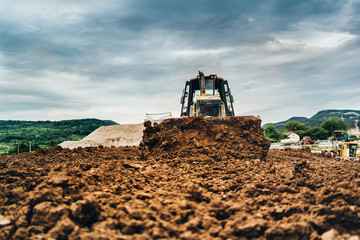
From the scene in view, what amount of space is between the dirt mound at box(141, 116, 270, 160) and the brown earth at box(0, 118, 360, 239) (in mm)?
754

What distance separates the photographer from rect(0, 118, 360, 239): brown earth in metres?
2.63

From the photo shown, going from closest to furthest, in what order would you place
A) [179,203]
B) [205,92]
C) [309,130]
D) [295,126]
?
[179,203] < [205,92] < [309,130] < [295,126]

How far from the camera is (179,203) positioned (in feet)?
9.53

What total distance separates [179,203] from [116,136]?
17.8m

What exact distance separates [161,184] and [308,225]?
6.68ft

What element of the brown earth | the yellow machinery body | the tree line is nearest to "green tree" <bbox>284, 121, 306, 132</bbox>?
the tree line

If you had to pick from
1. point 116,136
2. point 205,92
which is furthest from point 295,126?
point 205,92

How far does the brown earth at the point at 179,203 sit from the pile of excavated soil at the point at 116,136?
47.6 feet

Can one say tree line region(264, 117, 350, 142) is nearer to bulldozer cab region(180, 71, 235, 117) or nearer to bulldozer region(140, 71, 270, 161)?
bulldozer cab region(180, 71, 235, 117)

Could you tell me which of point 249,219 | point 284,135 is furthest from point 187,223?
point 284,135

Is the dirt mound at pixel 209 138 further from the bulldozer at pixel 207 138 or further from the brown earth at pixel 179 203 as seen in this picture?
the brown earth at pixel 179 203

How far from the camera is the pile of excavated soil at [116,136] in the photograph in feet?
62.2

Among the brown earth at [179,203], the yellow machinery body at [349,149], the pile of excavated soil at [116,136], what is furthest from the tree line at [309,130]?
the brown earth at [179,203]

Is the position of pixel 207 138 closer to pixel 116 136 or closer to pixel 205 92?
pixel 205 92
